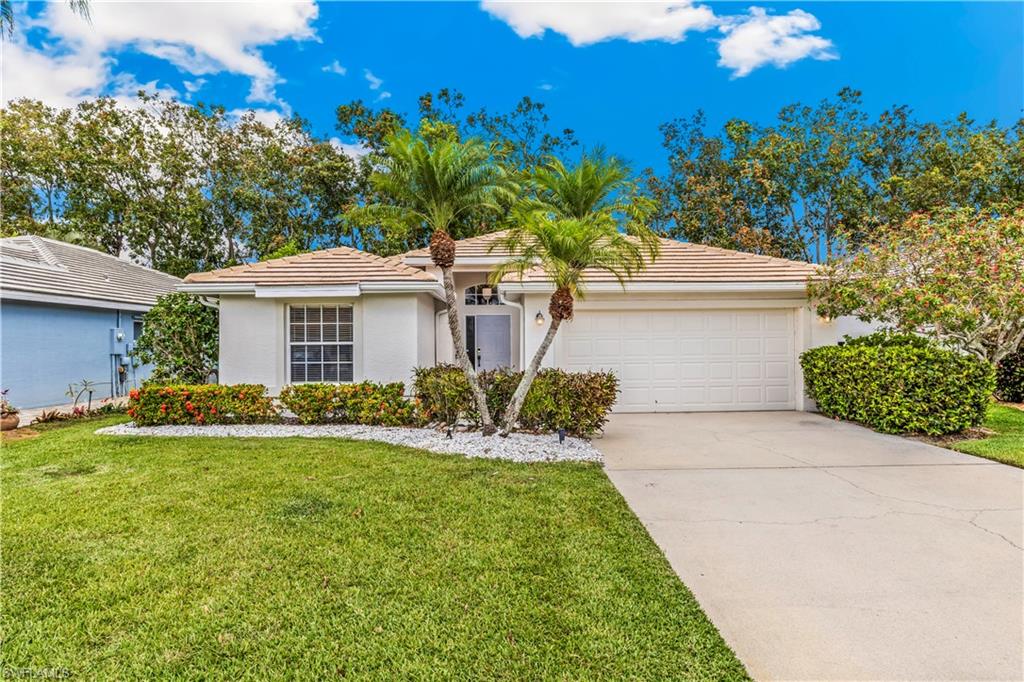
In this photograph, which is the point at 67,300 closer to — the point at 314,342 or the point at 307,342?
the point at 307,342

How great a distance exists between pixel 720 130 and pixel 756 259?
15.4 metres

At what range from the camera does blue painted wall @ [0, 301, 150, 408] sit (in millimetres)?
12359

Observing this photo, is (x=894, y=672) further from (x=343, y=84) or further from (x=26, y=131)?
(x=26, y=131)

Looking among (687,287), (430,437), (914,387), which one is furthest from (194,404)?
(914,387)

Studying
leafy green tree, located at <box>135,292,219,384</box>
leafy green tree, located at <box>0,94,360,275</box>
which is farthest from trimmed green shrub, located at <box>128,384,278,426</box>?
leafy green tree, located at <box>0,94,360,275</box>

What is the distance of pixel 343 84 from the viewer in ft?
77.3

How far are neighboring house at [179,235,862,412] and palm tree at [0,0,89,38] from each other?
5500 millimetres

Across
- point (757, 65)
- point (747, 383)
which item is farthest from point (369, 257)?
point (757, 65)

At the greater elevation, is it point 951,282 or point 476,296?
point 476,296

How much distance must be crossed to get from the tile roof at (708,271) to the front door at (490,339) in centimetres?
282

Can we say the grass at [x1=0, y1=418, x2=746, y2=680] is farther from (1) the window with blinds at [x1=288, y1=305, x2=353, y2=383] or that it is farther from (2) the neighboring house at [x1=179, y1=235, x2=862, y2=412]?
(2) the neighboring house at [x1=179, y1=235, x2=862, y2=412]

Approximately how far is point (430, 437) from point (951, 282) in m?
9.87

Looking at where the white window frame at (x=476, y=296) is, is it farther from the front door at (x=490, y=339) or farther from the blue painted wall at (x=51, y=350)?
the blue painted wall at (x=51, y=350)

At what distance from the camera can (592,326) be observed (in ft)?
39.0
